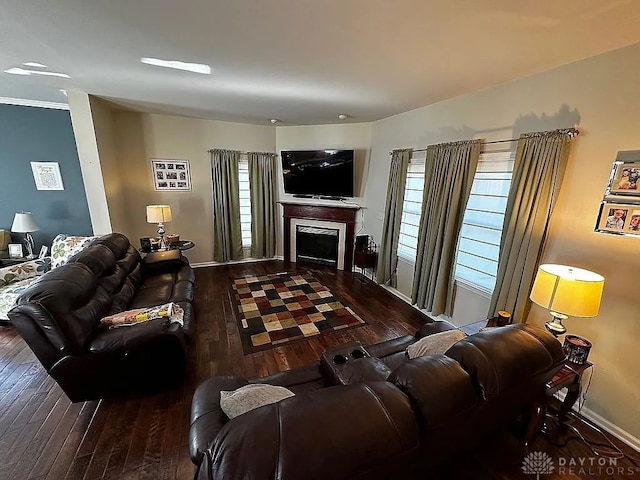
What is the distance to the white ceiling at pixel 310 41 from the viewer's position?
4.73 feet

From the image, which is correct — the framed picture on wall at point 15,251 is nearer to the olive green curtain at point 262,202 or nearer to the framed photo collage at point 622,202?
the olive green curtain at point 262,202

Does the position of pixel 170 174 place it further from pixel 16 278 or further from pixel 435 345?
pixel 435 345

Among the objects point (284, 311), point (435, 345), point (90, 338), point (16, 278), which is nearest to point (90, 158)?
point (16, 278)

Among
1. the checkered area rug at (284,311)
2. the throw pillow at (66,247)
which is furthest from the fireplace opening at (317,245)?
the throw pillow at (66,247)

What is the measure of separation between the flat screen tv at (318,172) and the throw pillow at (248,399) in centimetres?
382

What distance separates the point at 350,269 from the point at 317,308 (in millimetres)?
1601

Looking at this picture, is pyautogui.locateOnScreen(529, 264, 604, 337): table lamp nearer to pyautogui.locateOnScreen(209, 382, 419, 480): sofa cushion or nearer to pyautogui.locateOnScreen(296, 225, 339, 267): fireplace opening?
pyautogui.locateOnScreen(209, 382, 419, 480): sofa cushion

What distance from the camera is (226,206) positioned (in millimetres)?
4914

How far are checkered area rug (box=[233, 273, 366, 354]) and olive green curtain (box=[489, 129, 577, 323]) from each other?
1603 millimetres

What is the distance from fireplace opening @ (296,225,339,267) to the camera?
519cm

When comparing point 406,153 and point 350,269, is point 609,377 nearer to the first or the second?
point 406,153

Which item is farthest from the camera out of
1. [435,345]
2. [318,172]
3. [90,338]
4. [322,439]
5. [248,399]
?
[318,172]

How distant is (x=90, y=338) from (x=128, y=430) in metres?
0.69

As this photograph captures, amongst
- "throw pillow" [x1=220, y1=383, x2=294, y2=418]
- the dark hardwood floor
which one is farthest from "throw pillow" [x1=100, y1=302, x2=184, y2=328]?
"throw pillow" [x1=220, y1=383, x2=294, y2=418]
